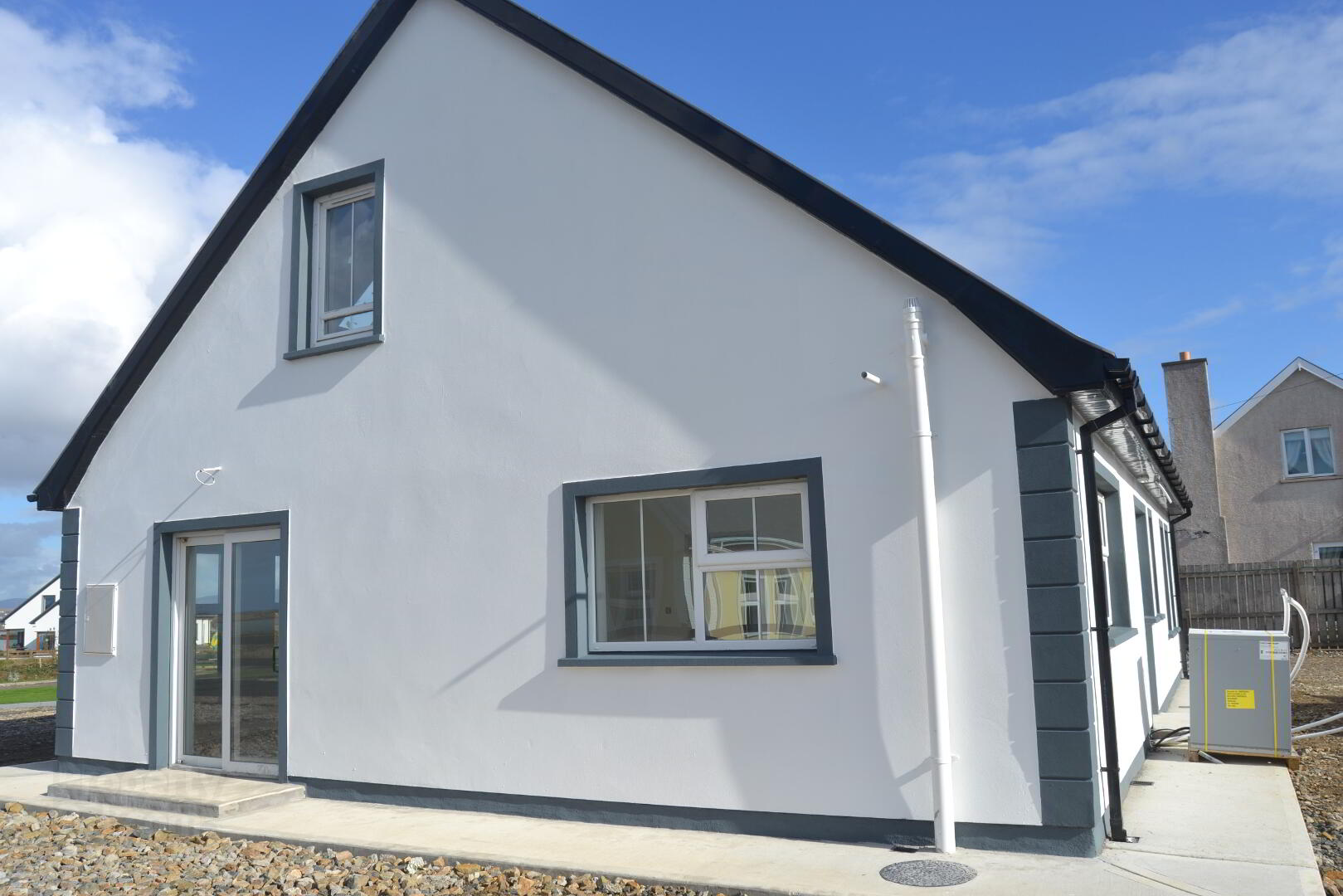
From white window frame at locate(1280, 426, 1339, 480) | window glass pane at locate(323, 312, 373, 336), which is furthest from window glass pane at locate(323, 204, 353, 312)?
white window frame at locate(1280, 426, 1339, 480)

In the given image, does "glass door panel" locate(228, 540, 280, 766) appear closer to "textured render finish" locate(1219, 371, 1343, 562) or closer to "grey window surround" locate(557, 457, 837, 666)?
"grey window surround" locate(557, 457, 837, 666)

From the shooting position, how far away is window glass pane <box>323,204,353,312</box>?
31.7ft

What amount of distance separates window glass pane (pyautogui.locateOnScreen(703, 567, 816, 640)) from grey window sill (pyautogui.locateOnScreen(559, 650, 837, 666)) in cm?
14

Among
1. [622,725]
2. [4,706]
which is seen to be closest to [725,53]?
[622,725]

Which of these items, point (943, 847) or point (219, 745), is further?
point (219, 745)

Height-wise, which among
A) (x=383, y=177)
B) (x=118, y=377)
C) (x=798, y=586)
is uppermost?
(x=383, y=177)

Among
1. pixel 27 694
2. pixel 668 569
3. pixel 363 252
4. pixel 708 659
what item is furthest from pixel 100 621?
pixel 27 694

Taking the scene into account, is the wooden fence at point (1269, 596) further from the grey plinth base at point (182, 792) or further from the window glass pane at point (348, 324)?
the grey plinth base at point (182, 792)

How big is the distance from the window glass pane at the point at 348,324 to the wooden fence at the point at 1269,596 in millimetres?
18703

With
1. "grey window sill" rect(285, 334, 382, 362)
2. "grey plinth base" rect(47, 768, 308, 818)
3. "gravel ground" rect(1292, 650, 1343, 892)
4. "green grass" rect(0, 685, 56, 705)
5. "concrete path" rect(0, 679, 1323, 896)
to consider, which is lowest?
"green grass" rect(0, 685, 56, 705)

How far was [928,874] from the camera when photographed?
5867 mm

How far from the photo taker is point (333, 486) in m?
9.08

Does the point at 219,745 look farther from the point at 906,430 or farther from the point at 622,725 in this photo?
the point at 906,430

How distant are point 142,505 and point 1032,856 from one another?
27.3 feet
